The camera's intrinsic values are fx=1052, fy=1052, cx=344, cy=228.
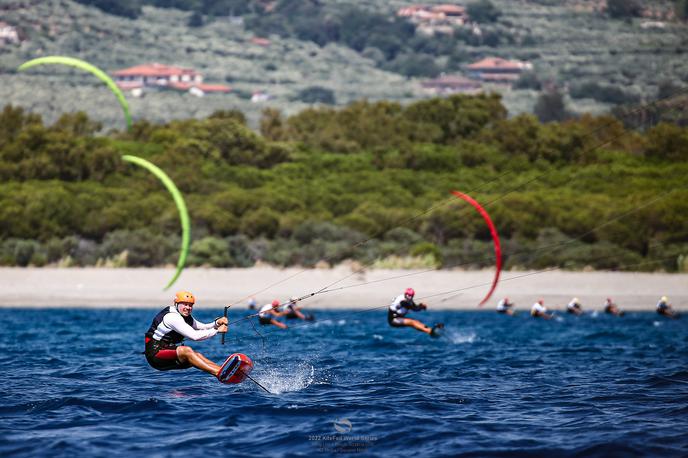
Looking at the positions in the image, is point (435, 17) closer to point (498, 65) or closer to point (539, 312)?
point (498, 65)

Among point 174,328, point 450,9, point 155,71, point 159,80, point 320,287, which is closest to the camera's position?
point 174,328

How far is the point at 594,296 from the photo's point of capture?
43.3m

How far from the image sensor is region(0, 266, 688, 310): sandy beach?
4041 centimetres

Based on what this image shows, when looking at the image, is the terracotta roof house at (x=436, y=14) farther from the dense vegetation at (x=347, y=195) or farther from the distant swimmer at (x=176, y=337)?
the distant swimmer at (x=176, y=337)

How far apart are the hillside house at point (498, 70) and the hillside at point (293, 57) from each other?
2942 millimetres

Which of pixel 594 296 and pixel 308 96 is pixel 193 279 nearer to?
pixel 594 296

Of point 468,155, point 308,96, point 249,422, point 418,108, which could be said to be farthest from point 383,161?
point 308,96

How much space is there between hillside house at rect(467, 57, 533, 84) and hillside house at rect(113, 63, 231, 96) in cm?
4152

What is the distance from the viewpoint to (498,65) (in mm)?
164250

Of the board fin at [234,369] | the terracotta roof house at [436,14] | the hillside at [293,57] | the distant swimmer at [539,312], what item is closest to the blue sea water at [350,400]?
the board fin at [234,369]

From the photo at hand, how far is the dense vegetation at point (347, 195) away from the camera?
4619cm

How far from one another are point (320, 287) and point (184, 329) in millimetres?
24673

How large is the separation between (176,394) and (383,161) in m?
46.6

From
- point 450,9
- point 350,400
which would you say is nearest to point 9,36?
point 450,9
